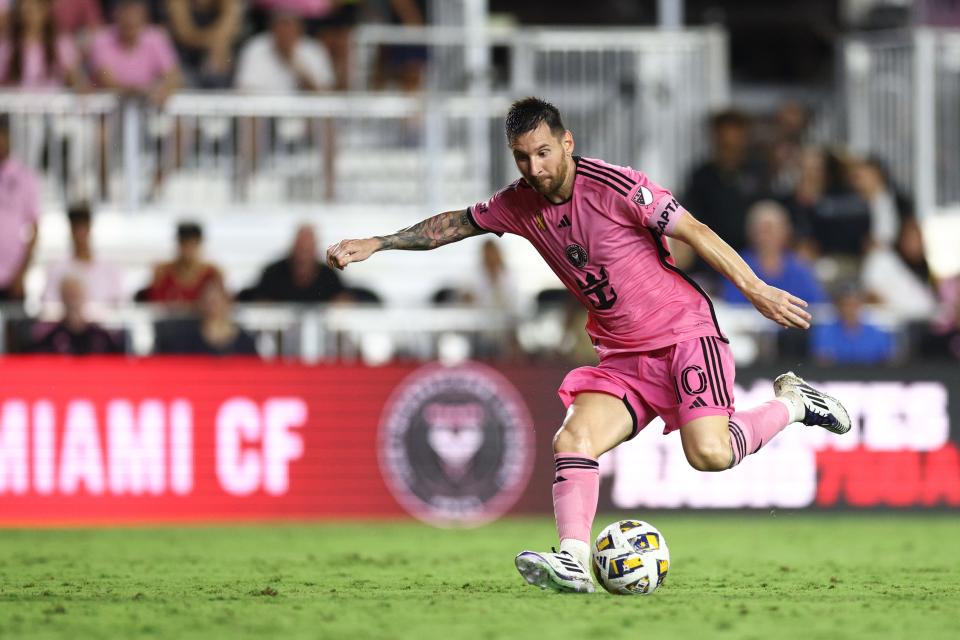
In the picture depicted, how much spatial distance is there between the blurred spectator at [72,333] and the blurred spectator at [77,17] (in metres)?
4.01

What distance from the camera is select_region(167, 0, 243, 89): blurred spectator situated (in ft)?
58.9

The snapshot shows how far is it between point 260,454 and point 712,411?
254 inches

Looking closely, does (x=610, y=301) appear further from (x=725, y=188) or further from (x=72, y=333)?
(x=725, y=188)

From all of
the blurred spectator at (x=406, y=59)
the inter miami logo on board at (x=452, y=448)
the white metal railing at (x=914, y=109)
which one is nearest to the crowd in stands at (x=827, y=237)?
the white metal railing at (x=914, y=109)

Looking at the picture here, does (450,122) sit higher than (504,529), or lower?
higher

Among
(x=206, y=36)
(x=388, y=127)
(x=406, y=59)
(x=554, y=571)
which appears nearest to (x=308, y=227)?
(x=388, y=127)

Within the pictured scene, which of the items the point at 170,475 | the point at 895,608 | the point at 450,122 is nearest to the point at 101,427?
the point at 170,475

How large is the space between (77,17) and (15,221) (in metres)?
2.83

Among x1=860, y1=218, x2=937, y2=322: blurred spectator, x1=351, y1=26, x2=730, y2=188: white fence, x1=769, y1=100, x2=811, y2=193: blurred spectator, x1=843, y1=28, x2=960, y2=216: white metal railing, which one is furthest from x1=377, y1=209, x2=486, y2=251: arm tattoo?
x1=843, y1=28, x2=960, y2=216: white metal railing

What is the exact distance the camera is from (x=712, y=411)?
29.7 feet

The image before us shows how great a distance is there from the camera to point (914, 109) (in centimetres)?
1941

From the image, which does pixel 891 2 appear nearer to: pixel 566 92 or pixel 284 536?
pixel 566 92

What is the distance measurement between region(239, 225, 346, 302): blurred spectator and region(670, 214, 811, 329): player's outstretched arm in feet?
23.6

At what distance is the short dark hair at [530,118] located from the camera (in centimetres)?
847
